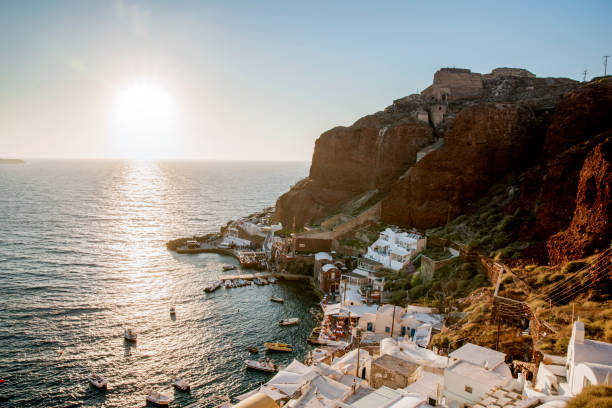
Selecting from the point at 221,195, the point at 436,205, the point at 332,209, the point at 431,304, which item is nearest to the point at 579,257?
the point at 431,304

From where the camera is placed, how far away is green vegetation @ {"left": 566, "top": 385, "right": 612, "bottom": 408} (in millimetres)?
10398

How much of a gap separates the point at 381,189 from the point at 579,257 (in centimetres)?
3818

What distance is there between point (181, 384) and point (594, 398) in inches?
1004

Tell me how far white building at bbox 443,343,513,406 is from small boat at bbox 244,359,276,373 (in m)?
16.3

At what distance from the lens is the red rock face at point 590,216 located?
26.0 m

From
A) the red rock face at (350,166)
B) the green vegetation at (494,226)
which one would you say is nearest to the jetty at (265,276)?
the red rock face at (350,166)

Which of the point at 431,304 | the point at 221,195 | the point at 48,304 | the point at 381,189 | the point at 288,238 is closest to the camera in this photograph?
the point at 431,304

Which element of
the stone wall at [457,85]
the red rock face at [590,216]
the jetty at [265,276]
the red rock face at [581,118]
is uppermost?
the stone wall at [457,85]

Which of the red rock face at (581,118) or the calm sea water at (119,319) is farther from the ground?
the red rock face at (581,118)

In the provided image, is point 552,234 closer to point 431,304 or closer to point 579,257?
point 579,257

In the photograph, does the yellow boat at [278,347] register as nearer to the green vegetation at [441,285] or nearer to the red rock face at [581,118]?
the green vegetation at [441,285]

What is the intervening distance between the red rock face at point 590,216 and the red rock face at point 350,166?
109 ft

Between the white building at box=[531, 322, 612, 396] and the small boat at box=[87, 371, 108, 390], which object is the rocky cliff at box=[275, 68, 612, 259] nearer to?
the white building at box=[531, 322, 612, 396]

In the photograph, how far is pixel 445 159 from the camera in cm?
5056
